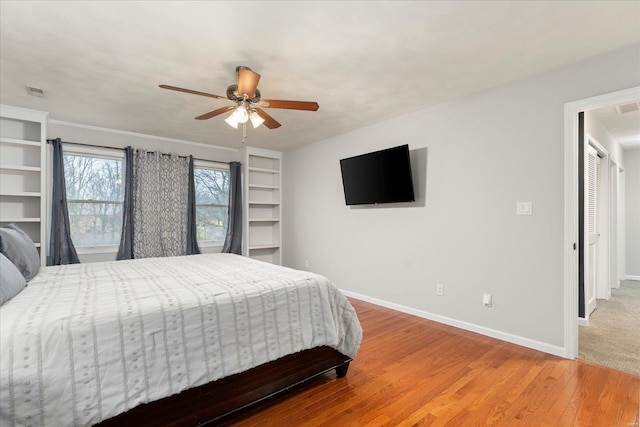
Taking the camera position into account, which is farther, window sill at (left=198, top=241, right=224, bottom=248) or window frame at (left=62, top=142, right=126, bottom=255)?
window sill at (left=198, top=241, right=224, bottom=248)

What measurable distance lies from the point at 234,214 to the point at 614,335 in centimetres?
501

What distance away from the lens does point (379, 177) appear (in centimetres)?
389

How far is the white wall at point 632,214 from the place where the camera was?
559 cm

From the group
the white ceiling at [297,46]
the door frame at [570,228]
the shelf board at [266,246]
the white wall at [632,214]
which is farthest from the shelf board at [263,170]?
the white wall at [632,214]

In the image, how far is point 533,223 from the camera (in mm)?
2748

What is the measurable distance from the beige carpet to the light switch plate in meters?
1.26

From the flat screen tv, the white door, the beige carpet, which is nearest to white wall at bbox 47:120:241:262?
the flat screen tv

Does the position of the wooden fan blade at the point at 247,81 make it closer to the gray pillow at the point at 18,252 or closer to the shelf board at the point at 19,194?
the gray pillow at the point at 18,252

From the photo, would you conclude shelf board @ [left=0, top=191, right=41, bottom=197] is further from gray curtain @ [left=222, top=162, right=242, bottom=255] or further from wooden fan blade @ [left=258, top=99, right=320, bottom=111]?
wooden fan blade @ [left=258, top=99, right=320, bottom=111]

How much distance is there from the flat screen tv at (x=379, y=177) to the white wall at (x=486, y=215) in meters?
0.19

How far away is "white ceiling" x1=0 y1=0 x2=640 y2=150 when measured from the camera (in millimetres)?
1873

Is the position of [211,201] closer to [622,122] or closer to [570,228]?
[570,228]

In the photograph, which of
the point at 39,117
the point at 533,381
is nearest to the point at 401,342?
the point at 533,381

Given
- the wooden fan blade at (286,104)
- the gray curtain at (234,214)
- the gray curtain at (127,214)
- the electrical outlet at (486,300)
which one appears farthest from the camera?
the gray curtain at (234,214)
